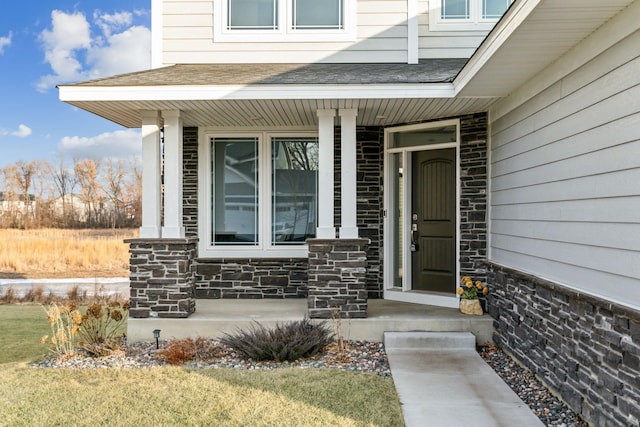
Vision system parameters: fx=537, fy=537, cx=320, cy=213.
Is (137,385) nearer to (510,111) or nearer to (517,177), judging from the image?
(517,177)

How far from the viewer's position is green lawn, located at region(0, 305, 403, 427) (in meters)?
3.77

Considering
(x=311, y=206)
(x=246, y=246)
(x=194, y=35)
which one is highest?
(x=194, y=35)

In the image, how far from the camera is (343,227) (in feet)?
20.1

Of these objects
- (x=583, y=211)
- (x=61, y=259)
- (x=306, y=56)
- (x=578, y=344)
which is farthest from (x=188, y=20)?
(x=61, y=259)

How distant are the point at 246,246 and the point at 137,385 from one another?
3283mm

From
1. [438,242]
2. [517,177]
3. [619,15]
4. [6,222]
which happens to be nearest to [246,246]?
[438,242]

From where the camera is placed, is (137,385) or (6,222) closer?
(137,385)

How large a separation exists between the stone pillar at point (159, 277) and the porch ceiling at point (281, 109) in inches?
60.7

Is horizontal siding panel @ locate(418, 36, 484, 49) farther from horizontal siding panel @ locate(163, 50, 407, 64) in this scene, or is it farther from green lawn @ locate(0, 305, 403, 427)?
green lawn @ locate(0, 305, 403, 427)

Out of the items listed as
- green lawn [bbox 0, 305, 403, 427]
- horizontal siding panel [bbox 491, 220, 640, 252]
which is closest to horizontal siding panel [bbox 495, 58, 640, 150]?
horizontal siding panel [bbox 491, 220, 640, 252]

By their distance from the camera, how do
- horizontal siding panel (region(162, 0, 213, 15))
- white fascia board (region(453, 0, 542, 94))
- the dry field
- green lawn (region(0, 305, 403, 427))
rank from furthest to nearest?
the dry field < horizontal siding panel (region(162, 0, 213, 15)) < green lawn (region(0, 305, 403, 427)) < white fascia board (region(453, 0, 542, 94))

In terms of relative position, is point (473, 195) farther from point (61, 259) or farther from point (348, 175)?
point (61, 259)

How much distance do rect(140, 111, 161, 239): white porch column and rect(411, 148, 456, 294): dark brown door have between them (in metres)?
3.34

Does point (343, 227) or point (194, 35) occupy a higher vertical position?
point (194, 35)
